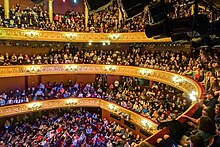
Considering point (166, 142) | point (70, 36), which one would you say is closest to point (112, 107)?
point (70, 36)

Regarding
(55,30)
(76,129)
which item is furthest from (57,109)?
(55,30)

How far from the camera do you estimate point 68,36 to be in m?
18.8

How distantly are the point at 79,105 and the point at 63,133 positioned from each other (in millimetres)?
4265

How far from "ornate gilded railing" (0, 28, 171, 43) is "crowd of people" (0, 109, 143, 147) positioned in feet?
19.8

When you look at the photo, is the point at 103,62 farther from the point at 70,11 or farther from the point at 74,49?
the point at 70,11

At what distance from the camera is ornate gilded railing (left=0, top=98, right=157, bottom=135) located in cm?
1471

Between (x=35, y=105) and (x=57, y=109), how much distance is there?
10.6 ft

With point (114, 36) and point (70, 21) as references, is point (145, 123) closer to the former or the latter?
point (114, 36)

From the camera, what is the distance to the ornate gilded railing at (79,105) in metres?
14.7

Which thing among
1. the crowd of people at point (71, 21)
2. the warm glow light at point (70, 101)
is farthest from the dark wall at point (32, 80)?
the crowd of people at point (71, 21)

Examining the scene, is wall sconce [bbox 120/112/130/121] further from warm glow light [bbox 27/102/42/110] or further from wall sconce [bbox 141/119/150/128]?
warm glow light [bbox 27/102/42/110]

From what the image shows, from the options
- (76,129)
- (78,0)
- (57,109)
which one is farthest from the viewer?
(78,0)

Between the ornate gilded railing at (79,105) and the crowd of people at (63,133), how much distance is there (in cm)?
90

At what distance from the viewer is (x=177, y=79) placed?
521 inches
